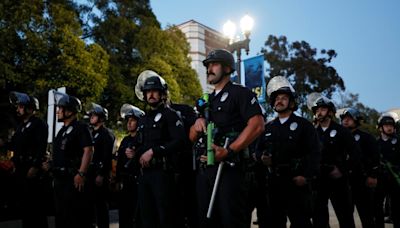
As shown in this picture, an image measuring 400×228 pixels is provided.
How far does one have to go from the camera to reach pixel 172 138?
5.16 meters

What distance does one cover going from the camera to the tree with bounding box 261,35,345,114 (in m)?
35.3

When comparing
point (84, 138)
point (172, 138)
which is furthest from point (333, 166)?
point (84, 138)

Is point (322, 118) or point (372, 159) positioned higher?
point (322, 118)

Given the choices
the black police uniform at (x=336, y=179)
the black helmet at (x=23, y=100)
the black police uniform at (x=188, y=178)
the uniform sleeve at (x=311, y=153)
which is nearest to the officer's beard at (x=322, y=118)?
the black police uniform at (x=336, y=179)

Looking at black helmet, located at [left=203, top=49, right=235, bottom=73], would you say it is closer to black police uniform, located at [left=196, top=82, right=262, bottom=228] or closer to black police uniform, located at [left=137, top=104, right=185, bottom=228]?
black police uniform, located at [left=196, top=82, right=262, bottom=228]

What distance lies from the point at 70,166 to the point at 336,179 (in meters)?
3.77

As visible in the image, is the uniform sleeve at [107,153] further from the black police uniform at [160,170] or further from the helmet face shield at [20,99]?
the black police uniform at [160,170]

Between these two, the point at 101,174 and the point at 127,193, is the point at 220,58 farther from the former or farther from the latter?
the point at 101,174

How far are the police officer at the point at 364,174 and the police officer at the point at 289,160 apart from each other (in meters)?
2.12

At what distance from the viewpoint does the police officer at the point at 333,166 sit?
20.0 ft

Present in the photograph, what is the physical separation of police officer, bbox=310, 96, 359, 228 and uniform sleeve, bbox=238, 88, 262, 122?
8.46ft

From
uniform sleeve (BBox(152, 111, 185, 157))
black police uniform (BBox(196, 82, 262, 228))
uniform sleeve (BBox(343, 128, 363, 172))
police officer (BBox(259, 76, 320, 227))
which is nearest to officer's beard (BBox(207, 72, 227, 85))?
black police uniform (BBox(196, 82, 262, 228))

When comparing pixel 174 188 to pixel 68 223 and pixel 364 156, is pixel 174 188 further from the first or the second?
pixel 364 156

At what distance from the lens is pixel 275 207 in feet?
17.1
